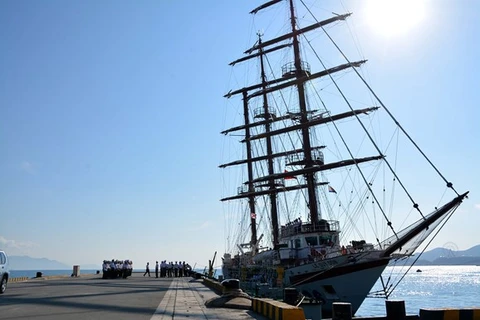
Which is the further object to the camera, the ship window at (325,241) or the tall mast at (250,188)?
the tall mast at (250,188)

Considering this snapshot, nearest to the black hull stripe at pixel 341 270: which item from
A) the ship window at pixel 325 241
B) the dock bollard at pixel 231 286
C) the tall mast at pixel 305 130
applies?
the ship window at pixel 325 241

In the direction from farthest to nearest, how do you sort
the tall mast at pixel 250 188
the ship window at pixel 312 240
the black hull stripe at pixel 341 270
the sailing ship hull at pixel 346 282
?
1. the tall mast at pixel 250 188
2. the ship window at pixel 312 240
3. the sailing ship hull at pixel 346 282
4. the black hull stripe at pixel 341 270

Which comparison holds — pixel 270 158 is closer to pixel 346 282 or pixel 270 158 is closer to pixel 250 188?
pixel 250 188

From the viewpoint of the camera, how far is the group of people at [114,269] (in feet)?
140

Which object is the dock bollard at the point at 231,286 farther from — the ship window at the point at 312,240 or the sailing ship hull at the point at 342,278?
the ship window at the point at 312,240

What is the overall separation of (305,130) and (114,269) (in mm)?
22092

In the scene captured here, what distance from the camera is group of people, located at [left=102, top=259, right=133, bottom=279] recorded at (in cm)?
4266

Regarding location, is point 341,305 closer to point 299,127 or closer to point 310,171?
point 310,171

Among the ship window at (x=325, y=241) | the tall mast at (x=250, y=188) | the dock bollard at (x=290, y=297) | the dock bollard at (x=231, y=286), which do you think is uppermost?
the tall mast at (x=250, y=188)

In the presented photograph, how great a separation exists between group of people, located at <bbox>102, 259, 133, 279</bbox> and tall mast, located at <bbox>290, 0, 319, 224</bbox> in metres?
19.3

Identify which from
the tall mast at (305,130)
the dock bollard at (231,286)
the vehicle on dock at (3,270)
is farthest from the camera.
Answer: the tall mast at (305,130)

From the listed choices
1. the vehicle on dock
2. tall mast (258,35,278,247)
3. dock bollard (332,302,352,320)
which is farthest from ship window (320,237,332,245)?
dock bollard (332,302,352,320)

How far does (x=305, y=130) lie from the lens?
40781 mm

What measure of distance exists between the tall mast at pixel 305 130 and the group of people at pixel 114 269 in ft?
63.2
